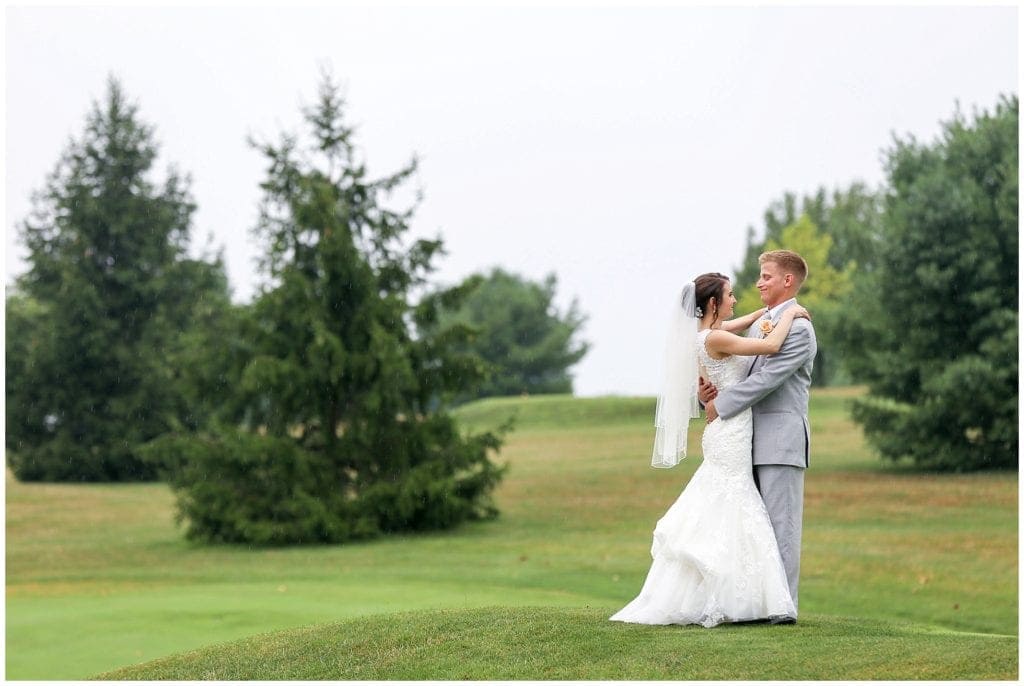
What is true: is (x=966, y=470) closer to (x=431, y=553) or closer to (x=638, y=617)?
(x=431, y=553)

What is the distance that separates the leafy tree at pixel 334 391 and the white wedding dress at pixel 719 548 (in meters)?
15.2

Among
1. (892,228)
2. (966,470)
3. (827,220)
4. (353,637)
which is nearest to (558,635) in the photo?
(353,637)

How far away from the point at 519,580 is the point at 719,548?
9383 mm

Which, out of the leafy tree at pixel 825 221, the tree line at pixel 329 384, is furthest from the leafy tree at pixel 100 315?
the leafy tree at pixel 825 221

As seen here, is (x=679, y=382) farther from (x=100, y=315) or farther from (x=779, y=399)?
(x=100, y=315)

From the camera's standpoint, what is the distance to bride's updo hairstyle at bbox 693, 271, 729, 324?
876cm

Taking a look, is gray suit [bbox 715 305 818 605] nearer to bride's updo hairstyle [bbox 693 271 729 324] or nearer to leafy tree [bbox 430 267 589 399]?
bride's updo hairstyle [bbox 693 271 729 324]

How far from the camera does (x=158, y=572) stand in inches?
792

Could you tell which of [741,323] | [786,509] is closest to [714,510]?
[786,509]

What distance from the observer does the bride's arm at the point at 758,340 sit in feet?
27.4

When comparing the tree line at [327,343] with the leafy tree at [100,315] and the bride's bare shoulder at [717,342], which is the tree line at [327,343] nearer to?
the leafy tree at [100,315]

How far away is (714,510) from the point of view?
850cm

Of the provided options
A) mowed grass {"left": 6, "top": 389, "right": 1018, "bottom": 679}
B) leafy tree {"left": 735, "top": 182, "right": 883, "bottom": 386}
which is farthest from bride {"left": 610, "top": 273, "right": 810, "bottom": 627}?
leafy tree {"left": 735, "top": 182, "right": 883, "bottom": 386}

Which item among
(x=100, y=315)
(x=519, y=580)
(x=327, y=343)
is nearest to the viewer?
(x=519, y=580)
